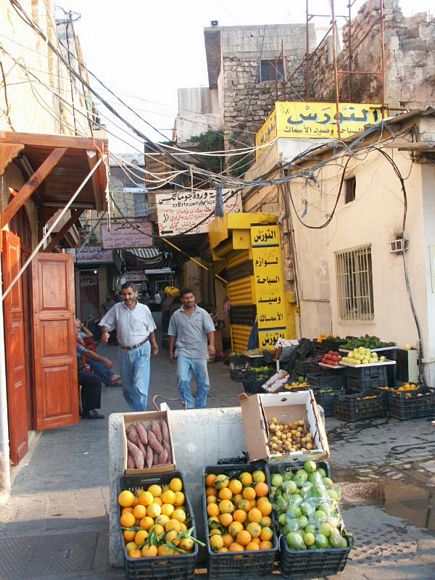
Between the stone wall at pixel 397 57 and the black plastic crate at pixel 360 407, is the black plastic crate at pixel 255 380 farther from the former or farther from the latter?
the stone wall at pixel 397 57

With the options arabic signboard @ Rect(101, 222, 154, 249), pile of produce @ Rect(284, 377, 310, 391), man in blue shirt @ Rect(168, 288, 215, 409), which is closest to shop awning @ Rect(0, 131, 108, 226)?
man in blue shirt @ Rect(168, 288, 215, 409)

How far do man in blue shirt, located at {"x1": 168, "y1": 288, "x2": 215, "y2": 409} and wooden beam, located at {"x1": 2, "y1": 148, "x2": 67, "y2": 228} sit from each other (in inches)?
98.9

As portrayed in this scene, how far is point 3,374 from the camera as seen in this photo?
5.12 metres

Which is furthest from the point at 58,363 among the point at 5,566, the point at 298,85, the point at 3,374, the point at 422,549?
the point at 298,85

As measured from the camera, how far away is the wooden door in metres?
7.46

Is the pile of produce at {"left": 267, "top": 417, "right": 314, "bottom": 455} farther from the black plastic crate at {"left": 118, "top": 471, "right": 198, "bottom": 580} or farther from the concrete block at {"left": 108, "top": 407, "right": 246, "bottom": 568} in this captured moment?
the black plastic crate at {"left": 118, "top": 471, "right": 198, "bottom": 580}

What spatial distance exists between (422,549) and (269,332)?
933 centimetres

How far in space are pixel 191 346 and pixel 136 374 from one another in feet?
2.67

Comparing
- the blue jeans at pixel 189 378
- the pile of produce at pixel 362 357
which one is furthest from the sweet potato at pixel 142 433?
the pile of produce at pixel 362 357

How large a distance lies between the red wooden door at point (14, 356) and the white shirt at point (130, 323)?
3.82 feet

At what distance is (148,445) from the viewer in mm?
3939

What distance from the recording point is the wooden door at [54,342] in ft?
24.5

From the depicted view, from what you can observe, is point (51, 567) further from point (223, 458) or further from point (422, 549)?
point (422, 549)

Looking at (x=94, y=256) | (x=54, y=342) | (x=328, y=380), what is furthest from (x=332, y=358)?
(x=94, y=256)
